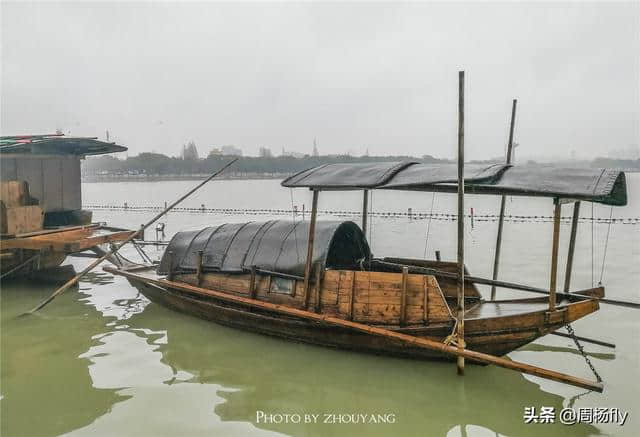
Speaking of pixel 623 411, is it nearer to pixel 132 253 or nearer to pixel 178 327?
pixel 178 327

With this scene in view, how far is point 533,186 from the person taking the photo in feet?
20.4

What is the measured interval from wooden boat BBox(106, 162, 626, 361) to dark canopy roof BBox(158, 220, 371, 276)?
0.02m

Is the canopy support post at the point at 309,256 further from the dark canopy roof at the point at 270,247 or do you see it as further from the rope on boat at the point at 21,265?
the rope on boat at the point at 21,265

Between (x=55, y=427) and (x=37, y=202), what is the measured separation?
9346mm

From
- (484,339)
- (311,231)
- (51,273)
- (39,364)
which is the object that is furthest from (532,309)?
(51,273)

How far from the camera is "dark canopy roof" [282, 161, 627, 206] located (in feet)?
19.6

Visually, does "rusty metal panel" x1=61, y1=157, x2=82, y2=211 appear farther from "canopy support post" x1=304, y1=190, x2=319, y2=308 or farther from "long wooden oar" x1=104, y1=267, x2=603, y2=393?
"canopy support post" x1=304, y1=190, x2=319, y2=308

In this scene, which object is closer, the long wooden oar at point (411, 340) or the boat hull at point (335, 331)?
the long wooden oar at point (411, 340)

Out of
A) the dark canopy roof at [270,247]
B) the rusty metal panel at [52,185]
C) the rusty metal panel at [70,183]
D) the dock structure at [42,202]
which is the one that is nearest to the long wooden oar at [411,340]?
the dark canopy roof at [270,247]

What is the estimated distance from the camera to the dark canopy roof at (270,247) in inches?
331

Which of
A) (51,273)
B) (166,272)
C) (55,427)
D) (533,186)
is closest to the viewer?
(55,427)

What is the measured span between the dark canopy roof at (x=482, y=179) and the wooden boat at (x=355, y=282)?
2 cm

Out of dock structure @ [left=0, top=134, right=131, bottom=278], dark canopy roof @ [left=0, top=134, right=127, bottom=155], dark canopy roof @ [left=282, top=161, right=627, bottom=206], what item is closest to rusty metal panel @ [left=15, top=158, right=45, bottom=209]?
dock structure @ [left=0, top=134, right=131, bottom=278]

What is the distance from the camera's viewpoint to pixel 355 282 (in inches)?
295
